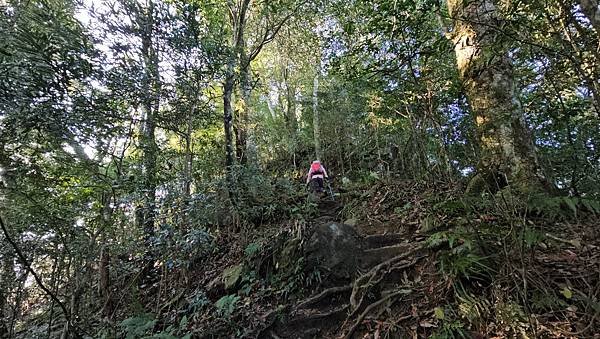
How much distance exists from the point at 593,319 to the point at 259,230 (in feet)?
20.6

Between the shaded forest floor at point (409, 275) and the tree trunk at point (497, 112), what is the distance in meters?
0.52

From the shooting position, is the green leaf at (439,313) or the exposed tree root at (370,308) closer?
the green leaf at (439,313)

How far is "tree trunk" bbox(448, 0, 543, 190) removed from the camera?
419cm

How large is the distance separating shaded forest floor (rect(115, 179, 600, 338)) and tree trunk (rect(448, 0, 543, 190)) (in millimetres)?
516

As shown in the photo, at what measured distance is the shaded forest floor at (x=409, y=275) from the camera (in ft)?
9.21

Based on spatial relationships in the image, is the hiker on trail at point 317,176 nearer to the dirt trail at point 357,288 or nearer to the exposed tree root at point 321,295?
the dirt trail at point 357,288

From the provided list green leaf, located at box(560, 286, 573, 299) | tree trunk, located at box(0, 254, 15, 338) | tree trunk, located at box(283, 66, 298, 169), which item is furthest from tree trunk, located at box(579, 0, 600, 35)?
tree trunk, located at box(283, 66, 298, 169)

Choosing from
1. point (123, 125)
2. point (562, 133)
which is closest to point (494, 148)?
point (562, 133)

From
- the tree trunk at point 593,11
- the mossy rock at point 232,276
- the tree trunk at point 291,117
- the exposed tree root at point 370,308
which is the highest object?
the tree trunk at point 291,117

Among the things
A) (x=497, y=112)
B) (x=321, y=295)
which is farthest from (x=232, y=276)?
(x=497, y=112)

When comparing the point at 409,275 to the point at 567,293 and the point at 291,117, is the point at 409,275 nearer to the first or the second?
the point at 567,293

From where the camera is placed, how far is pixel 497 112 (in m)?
4.47

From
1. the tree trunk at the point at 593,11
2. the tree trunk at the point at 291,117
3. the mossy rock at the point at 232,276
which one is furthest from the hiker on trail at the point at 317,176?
the tree trunk at the point at 593,11

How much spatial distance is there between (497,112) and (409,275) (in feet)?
8.28
